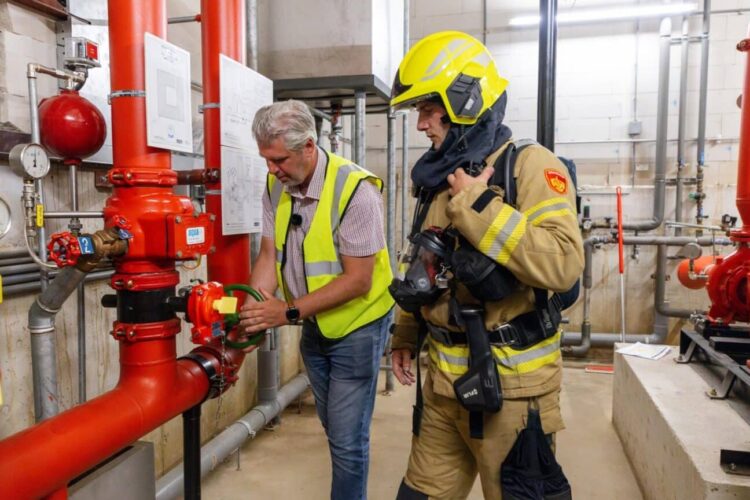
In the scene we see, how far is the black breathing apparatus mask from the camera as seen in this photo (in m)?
1.16

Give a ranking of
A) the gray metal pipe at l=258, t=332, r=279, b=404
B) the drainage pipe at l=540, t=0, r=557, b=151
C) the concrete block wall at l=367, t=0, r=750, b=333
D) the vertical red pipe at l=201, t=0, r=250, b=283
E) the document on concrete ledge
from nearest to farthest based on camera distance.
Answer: the drainage pipe at l=540, t=0, r=557, b=151, the vertical red pipe at l=201, t=0, r=250, b=283, the document on concrete ledge, the gray metal pipe at l=258, t=332, r=279, b=404, the concrete block wall at l=367, t=0, r=750, b=333

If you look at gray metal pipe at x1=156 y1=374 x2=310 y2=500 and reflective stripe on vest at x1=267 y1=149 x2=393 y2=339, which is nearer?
reflective stripe on vest at x1=267 y1=149 x2=393 y2=339

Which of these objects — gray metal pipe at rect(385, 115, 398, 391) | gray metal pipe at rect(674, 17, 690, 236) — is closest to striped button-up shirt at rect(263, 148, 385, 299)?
gray metal pipe at rect(385, 115, 398, 391)

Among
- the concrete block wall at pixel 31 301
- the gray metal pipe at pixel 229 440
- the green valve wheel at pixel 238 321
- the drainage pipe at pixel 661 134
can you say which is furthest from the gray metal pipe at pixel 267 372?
the drainage pipe at pixel 661 134

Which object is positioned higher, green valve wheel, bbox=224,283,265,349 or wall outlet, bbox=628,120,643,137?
wall outlet, bbox=628,120,643,137

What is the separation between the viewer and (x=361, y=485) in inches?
64.7

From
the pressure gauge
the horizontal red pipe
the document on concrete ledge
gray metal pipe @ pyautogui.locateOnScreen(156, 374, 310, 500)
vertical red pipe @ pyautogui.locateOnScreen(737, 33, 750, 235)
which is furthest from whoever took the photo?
the document on concrete ledge

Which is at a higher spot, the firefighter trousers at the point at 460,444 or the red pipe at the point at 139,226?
the red pipe at the point at 139,226

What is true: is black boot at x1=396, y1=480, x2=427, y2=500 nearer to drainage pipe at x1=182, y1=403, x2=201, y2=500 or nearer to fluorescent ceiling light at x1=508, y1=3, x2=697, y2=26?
drainage pipe at x1=182, y1=403, x2=201, y2=500

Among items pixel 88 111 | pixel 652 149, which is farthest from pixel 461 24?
pixel 88 111

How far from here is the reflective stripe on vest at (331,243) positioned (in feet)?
5.09

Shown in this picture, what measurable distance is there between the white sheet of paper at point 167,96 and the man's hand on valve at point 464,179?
67 cm

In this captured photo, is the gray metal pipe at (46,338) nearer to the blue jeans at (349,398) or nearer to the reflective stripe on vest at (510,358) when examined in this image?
the blue jeans at (349,398)

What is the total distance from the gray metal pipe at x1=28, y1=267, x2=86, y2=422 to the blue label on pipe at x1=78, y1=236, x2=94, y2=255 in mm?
207
